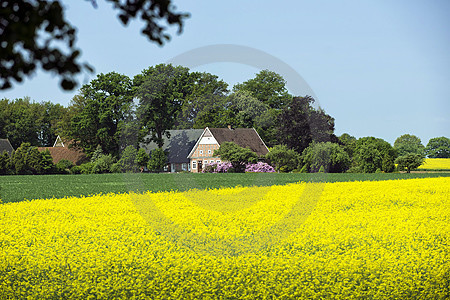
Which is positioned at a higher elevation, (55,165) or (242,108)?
(242,108)

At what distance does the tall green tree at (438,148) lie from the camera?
354ft

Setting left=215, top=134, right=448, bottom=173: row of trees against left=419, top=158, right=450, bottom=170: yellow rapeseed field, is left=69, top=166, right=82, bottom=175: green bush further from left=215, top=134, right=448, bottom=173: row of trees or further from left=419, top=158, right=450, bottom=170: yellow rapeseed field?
left=419, top=158, right=450, bottom=170: yellow rapeseed field

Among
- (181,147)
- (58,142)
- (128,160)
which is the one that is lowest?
(128,160)

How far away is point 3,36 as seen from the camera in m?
3.30

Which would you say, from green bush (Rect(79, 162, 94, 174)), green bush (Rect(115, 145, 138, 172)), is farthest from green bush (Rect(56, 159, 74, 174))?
green bush (Rect(115, 145, 138, 172))

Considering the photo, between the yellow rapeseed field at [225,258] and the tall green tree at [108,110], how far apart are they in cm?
5493

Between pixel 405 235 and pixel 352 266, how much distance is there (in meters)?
2.83

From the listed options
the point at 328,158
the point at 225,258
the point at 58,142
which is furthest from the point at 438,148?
the point at 225,258

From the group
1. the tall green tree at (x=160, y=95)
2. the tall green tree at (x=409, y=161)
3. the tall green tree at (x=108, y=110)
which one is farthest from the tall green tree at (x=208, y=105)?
the tall green tree at (x=409, y=161)

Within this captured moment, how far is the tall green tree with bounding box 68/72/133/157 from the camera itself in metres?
66.1

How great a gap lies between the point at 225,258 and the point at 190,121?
76571 millimetres

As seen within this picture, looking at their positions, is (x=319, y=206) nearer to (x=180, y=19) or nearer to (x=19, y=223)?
(x=19, y=223)

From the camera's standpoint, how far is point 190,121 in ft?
276

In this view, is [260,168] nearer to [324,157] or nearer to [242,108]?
[324,157]
